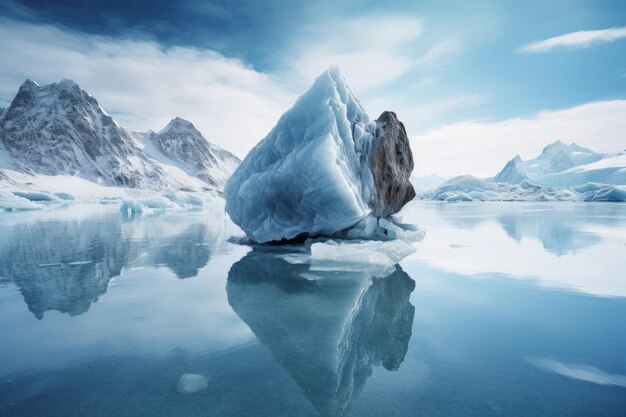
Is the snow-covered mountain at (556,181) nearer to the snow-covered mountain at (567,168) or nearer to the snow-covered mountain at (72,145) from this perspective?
the snow-covered mountain at (567,168)

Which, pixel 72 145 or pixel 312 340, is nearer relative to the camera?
pixel 312 340

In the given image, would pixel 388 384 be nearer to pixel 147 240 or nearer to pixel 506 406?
Result: pixel 506 406

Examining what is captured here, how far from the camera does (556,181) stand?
95.5 m

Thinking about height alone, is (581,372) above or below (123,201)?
below

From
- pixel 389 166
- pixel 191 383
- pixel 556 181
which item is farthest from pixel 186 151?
pixel 191 383

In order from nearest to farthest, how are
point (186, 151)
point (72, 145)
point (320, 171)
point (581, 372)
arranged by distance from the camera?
1. point (581, 372)
2. point (320, 171)
3. point (72, 145)
4. point (186, 151)

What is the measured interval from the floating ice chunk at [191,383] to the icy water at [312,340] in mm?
13

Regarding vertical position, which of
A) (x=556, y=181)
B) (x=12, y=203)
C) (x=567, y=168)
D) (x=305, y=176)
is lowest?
(x=12, y=203)

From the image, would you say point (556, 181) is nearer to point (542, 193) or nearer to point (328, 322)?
point (542, 193)

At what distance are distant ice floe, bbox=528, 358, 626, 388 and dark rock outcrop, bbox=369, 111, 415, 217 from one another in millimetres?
7172

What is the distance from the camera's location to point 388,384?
280cm

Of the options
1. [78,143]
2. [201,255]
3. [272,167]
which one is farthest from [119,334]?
[78,143]

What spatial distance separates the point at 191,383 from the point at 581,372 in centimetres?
340

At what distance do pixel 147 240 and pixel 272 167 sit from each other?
538 centimetres
